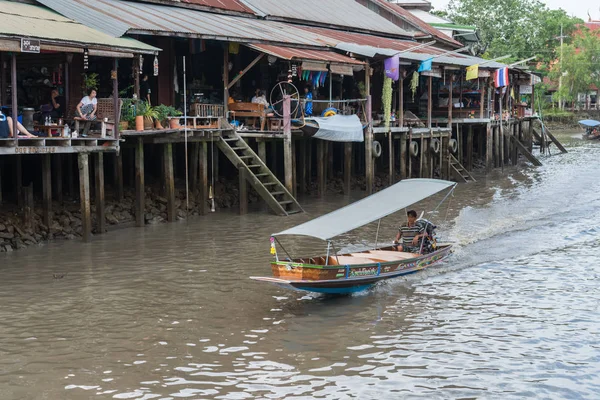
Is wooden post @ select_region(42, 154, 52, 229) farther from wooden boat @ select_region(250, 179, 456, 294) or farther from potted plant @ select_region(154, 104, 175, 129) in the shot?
wooden boat @ select_region(250, 179, 456, 294)

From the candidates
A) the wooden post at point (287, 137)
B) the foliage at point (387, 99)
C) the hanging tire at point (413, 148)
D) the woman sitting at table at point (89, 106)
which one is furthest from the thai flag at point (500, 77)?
the woman sitting at table at point (89, 106)

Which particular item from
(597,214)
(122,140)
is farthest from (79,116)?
(597,214)

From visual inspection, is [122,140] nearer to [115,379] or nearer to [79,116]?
[79,116]

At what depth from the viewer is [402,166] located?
27625mm

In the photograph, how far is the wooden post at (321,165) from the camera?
79.9 feet

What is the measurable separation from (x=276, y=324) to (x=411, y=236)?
4394 mm

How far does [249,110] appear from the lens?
2211cm

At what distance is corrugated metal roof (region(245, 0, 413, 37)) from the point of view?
29328 mm

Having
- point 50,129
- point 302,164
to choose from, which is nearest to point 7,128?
point 50,129

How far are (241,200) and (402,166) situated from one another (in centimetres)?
827

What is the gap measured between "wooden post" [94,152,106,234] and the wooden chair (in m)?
5.18

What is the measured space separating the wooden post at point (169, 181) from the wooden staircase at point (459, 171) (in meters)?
13.5

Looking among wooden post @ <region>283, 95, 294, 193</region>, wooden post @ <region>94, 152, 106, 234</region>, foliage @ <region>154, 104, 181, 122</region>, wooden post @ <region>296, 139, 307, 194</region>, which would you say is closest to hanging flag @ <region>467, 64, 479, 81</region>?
wooden post @ <region>296, 139, 307, 194</region>

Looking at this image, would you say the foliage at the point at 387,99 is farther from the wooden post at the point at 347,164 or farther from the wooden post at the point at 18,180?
the wooden post at the point at 18,180
